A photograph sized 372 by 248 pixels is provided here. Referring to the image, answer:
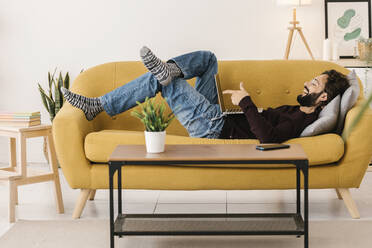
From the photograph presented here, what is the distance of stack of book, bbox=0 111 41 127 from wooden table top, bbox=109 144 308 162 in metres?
0.76

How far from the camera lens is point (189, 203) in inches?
117

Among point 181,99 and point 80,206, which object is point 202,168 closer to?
point 181,99

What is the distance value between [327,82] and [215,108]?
0.66 meters

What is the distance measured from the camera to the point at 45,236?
2.32 meters

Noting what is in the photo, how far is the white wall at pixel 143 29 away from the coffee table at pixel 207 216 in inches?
85.6

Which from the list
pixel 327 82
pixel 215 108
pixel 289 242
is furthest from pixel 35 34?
pixel 289 242

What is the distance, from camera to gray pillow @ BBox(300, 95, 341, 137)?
2.58 meters

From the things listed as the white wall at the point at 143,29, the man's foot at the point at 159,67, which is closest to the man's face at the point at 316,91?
the man's foot at the point at 159,67

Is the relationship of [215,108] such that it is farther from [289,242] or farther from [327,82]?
[289,242]

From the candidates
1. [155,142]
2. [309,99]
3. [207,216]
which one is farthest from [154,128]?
[309,99]

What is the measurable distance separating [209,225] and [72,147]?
0.92 metres

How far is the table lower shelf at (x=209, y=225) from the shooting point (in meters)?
2.03

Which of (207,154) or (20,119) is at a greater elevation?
(20,119)

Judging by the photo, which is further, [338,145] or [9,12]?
[9,12]
